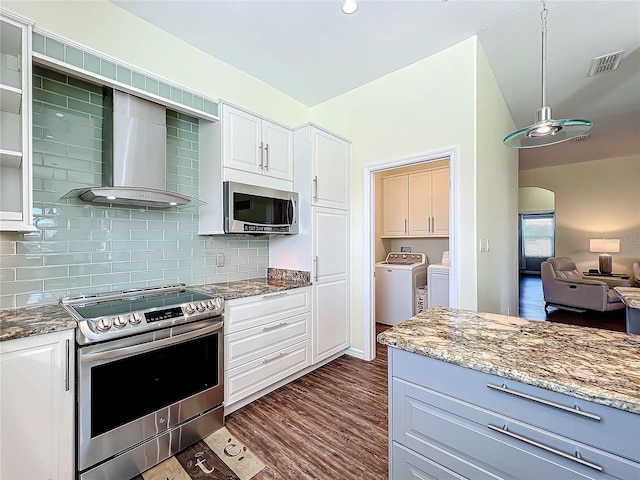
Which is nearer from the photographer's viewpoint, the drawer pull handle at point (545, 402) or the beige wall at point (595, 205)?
the drawer pull handle at point (545, 402)

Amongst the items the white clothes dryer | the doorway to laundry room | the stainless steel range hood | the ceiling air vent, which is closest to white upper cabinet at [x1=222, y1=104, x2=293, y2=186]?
the stainless steel range hood

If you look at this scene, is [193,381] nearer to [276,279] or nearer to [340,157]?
[276,279]

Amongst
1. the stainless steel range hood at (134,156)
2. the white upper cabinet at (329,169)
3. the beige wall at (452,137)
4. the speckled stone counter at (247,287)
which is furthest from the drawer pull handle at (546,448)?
the white upper cabinet at (329,169)

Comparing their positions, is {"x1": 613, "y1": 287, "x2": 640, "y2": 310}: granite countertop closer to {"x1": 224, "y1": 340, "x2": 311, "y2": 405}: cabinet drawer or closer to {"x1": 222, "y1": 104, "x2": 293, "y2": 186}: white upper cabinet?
{"x1": 224, "y1": 340, "x2": 311, "y2": 405}: cabinet drawer

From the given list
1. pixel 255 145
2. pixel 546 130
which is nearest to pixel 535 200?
pixel 546 130

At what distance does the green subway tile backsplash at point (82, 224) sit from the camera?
71.5 inches

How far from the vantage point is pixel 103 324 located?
59.3 inches

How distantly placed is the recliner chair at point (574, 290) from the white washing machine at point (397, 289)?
8.43ft

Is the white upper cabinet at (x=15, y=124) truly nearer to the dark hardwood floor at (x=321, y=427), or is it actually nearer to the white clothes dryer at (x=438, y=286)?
the dark hardwood floor at (x=321, y=427)

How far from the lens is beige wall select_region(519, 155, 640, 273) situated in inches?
228

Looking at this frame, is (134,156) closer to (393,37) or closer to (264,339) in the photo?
(264,339)

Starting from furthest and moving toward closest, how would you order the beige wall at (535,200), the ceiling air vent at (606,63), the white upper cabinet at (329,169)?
the beige wall at (535,200), the white upper cabinet at (329,169), the ceiling air vent at (606,63)

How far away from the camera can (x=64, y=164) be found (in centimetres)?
193

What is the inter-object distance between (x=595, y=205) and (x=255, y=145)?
729 cm
